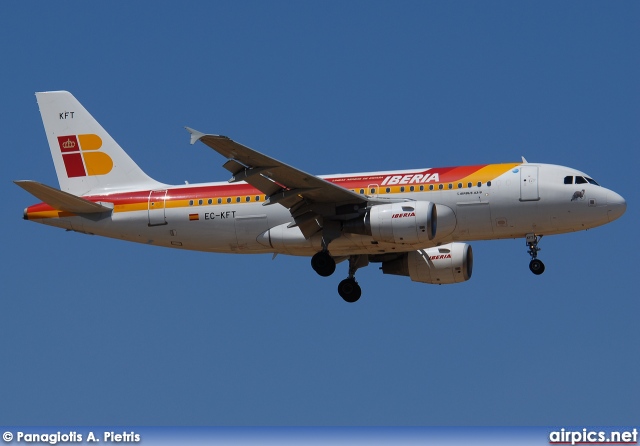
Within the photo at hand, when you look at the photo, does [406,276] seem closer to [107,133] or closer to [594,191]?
[594,191]

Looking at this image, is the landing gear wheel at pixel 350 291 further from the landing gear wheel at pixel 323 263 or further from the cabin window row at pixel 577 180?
the cabin window row at pixel 577 180

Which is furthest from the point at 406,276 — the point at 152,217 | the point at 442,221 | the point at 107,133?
the point at 107,133

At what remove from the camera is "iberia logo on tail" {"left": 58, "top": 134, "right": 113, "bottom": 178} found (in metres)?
53.5

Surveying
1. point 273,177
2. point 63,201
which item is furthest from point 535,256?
point 63,201

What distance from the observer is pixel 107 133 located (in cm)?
5469

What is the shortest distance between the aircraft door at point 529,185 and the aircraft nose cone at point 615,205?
250cm

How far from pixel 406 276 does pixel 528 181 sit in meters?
7.25

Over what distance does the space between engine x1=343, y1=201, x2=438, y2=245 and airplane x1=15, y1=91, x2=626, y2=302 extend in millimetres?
34

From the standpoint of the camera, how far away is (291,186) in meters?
47.3

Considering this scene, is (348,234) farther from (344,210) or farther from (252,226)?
(252,226)

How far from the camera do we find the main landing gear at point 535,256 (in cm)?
4784

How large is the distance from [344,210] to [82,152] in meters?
12.0

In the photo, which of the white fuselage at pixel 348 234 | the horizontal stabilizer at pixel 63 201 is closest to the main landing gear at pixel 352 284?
the white fuselage at pixel 348 234

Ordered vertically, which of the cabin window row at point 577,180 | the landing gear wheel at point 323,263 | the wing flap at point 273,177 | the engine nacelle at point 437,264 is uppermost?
the cabin window row at point 577,180
